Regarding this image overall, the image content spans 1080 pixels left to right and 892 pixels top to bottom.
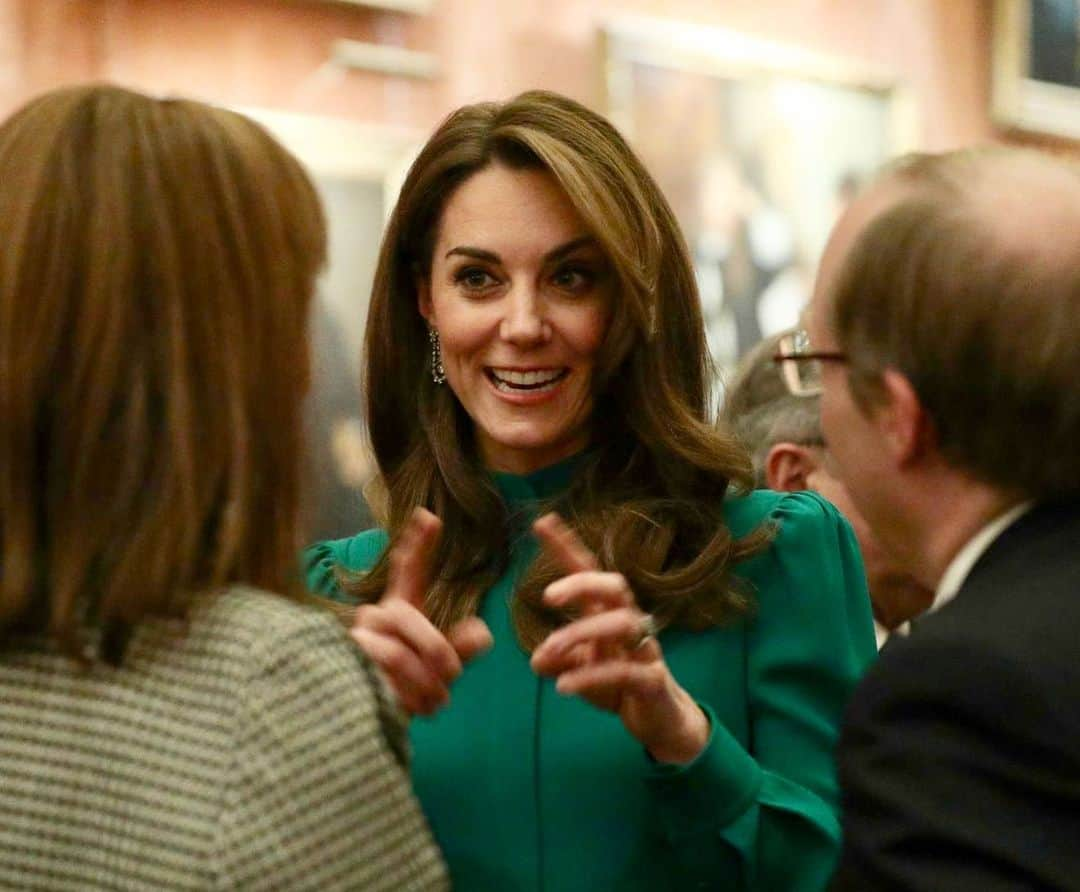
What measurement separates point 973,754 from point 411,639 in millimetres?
678

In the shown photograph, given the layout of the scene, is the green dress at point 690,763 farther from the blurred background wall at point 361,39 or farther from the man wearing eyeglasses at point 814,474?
the blurred background wall at point 361,39

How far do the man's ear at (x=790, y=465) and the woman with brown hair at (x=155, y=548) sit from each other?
2.16 m

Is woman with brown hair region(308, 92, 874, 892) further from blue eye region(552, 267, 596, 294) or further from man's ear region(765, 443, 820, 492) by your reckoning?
man's ear region(765, 443, 820, 492)

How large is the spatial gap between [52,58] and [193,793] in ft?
9.05

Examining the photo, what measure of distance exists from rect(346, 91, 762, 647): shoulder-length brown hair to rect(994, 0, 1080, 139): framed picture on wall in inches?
161

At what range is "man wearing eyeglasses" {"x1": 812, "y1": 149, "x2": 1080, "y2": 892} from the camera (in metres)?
1.42

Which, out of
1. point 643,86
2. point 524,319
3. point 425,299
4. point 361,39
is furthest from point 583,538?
point 643,86

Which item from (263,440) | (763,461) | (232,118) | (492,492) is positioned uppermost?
(232,118)

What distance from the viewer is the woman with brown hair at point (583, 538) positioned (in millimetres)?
2254

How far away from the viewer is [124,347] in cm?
145

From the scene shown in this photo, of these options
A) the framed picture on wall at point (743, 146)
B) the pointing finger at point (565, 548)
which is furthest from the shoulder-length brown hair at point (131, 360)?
the framed picture on wall at point (743, 146)

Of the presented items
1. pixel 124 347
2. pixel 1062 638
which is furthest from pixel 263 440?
pixel 1062 638

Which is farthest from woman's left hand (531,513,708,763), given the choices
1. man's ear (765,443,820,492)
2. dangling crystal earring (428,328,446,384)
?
man's ear (765,443,820,492)

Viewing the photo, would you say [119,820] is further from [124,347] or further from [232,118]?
[232,118]
